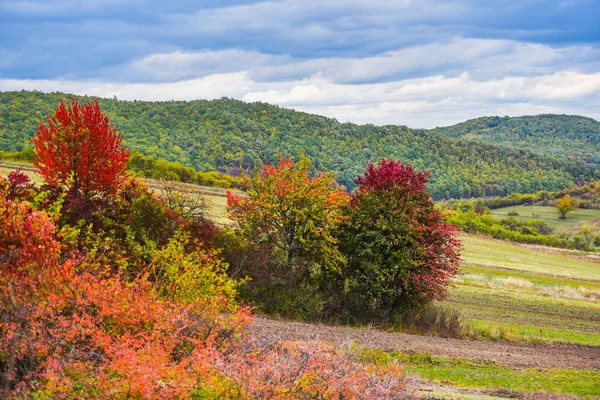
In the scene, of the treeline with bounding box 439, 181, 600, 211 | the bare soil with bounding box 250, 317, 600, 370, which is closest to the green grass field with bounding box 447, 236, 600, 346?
the bare soil with bounding box 250, 317, 600, 370

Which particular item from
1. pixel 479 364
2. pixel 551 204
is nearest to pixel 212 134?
pixel 551 204

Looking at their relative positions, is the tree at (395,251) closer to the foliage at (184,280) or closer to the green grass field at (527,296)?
the green grass field at (527,296)

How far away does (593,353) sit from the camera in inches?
800

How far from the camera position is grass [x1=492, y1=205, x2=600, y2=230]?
390 ft

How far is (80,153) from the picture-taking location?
18906 mm

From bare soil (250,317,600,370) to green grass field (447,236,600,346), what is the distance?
249cm

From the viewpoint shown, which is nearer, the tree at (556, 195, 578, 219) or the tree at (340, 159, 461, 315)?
the tree at (340, 159, 461, 315)

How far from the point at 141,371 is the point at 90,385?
47.3 inches

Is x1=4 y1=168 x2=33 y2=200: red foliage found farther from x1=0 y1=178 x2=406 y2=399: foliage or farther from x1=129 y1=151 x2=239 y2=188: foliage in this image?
x1=129 y1=151 x2=239 y2=188: foliage

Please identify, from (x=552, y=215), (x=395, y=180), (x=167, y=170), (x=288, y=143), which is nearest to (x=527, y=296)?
(x=395, y=180)

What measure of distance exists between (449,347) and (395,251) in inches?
198

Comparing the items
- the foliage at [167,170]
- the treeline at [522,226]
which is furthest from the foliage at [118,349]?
→ the foliage at [167,170]

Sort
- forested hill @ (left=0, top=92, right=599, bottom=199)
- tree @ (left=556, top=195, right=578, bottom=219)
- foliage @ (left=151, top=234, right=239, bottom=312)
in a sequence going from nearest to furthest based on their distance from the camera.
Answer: foliage @ (left=151, top=234, right=239, bottom=312)
forested hill @ (left=0, top=92, right=599, bottom=199)
tree @ (left=556, top=195, right=578, bottom=219)

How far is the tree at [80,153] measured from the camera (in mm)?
18672
